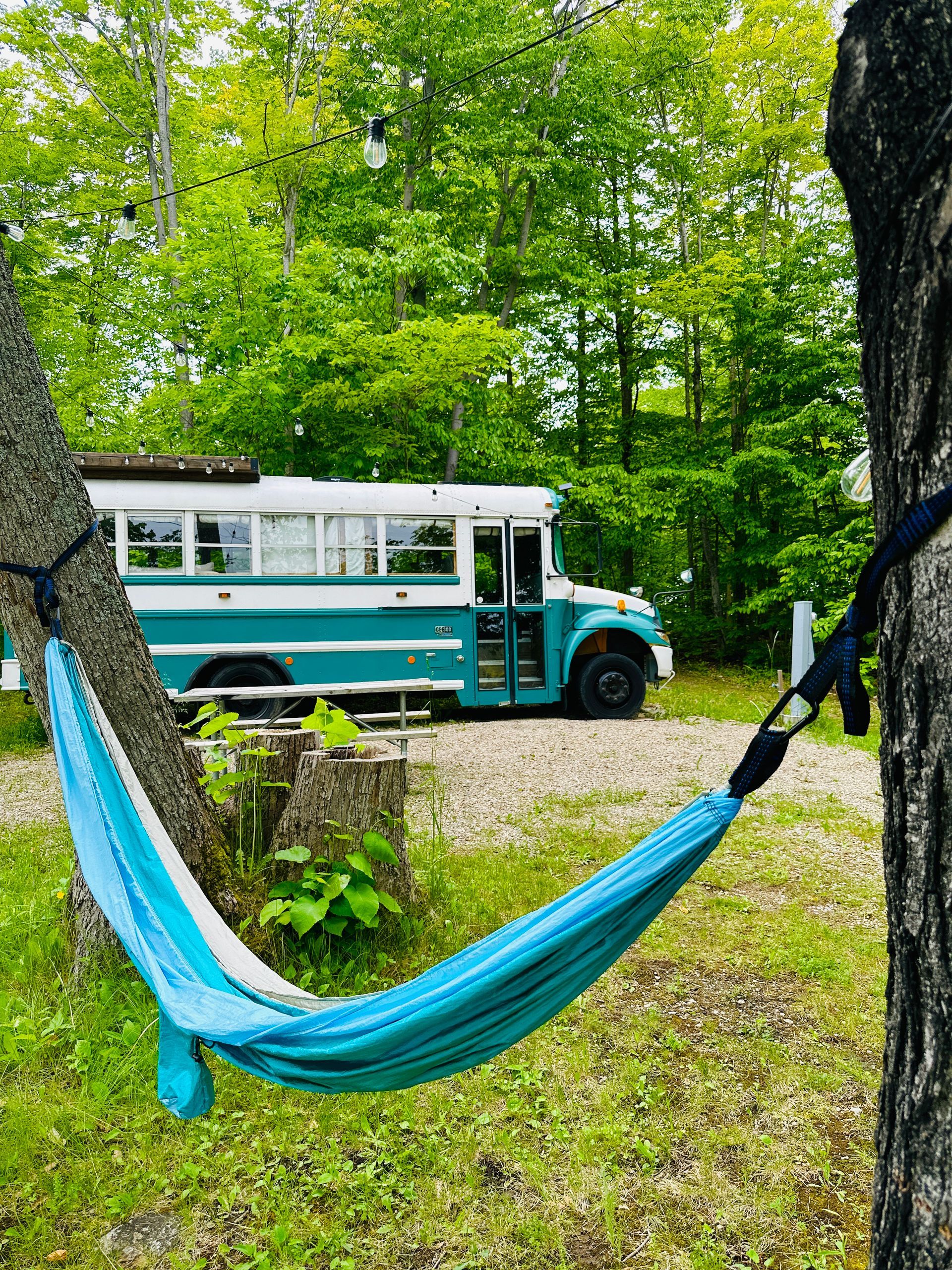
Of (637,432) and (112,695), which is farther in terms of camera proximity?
(637,432)

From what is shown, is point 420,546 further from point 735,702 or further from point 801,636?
point 735,702

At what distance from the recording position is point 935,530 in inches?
42.1

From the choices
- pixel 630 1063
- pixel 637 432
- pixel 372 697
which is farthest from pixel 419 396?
pixel 630 1063

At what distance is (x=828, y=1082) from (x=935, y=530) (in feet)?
6.47

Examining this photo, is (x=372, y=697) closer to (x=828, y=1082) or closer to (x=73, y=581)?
(x=73, y=581)

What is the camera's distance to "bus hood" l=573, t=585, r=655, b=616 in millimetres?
9352

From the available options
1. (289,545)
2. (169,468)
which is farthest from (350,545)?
(169,468)

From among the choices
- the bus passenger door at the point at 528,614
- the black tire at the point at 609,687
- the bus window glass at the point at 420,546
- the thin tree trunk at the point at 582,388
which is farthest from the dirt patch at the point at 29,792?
the thin tree trunk at the point at 582,388

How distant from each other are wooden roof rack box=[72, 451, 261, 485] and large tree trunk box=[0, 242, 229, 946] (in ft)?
17.5

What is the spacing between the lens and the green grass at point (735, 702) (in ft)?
26.4

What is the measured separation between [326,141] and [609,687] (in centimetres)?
597

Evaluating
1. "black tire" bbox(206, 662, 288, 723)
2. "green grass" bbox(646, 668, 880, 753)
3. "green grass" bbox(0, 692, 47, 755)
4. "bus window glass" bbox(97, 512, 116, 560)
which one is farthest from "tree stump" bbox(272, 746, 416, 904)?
"bus window glass" bbox(97, 512, 116, 560)

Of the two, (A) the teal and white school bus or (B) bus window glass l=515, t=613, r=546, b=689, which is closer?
(A) the teal and white school bus

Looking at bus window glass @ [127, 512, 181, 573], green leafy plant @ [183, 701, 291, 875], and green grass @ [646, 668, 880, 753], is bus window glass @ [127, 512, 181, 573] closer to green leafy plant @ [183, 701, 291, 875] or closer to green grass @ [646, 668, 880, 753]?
green leafy plant @ [183, 701, 291, 875]
